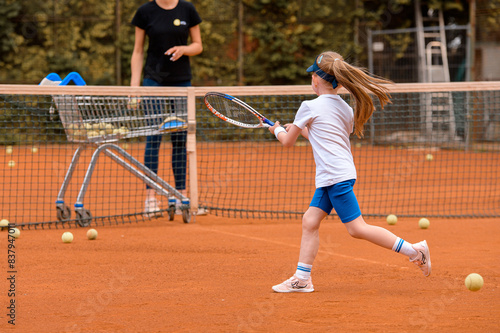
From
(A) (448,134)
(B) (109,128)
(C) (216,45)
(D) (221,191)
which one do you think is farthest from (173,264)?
(C) (216,45)

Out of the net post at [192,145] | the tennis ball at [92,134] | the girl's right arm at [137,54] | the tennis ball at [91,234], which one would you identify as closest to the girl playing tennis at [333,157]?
the tennis ball at [91,234]

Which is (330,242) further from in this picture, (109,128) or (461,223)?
(109,128)

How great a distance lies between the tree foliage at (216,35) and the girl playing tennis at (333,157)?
1043 centimetres

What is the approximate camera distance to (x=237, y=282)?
3744 millimetres

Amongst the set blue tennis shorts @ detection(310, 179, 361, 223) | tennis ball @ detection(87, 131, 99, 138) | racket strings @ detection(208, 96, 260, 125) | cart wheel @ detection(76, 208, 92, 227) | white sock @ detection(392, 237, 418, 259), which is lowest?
cart wheel @ detection(76, 208, 92, 227)

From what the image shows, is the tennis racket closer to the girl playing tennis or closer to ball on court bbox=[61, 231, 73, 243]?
the girl playing tennis

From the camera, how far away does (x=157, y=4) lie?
229 inches

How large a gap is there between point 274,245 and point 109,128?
1.79 metres

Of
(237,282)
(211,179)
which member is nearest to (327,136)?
(237,282)

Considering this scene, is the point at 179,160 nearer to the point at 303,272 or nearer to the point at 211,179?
the point at 211,179

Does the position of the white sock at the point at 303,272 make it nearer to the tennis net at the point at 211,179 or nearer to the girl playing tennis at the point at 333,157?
the girl playing tennis at the point at 333,157

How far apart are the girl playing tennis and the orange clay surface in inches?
9.6

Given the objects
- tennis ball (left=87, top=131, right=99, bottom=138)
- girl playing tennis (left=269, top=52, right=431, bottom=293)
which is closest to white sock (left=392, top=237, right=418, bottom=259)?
girl playing tennis (left=269, top=52, right=431, bottom=293)

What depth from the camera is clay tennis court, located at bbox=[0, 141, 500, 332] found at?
9.66 ft
